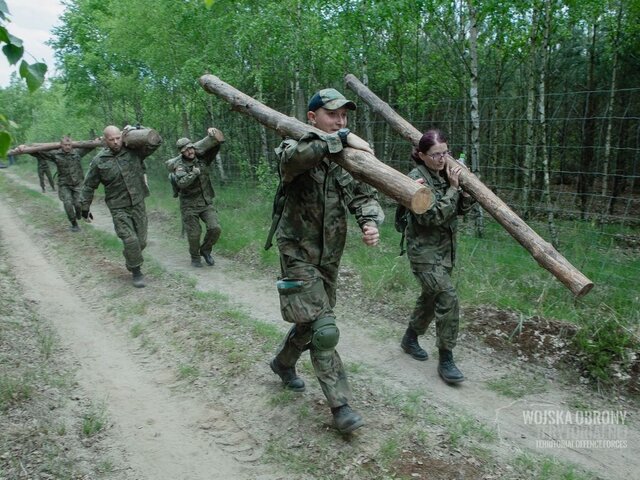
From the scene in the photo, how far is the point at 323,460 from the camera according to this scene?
3.23 m

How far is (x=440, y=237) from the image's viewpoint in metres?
4.35

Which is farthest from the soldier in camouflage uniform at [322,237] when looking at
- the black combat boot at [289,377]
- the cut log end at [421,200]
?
the black combat boot at [289,377]

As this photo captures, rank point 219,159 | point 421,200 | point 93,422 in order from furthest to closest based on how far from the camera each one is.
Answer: point 219,159 → point 93,422 → point 421,200

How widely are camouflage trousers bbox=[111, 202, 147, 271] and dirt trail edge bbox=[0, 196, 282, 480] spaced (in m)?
1.00

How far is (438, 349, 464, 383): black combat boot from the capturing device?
170 inches

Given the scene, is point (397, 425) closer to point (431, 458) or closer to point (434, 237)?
point (431, 458)

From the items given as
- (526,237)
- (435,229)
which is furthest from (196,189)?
(526,237)

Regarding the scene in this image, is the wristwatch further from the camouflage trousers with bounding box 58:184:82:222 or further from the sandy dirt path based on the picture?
the camouflage trousers with bounding box 58:184:82:222

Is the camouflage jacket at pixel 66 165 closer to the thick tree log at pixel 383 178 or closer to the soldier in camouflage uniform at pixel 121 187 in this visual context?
the soldier in camouflage uniform at pixel 121 187

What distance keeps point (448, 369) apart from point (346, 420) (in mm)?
1426

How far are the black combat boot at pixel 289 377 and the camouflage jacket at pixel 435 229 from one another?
145 centimetres

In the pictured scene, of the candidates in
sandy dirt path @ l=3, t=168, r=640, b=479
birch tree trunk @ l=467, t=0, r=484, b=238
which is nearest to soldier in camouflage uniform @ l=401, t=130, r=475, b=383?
sandy dirt path @ l=3, t=168, r=640, b=479

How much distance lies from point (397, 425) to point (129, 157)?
19.6 ft

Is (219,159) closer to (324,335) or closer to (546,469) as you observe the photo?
(324,335)
